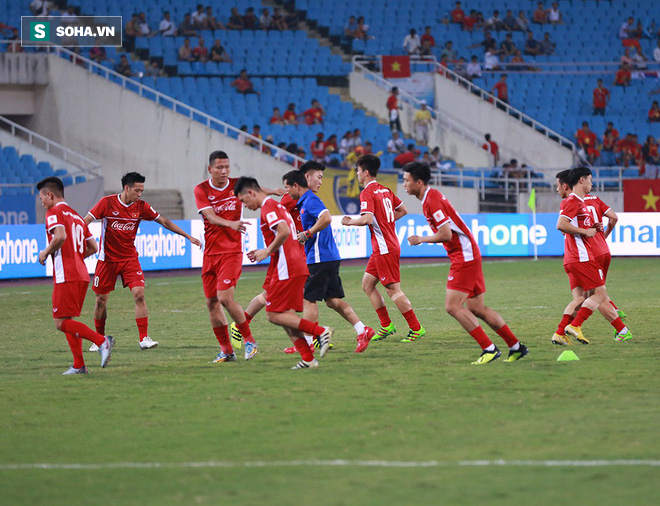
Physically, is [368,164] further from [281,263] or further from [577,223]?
[281,263]

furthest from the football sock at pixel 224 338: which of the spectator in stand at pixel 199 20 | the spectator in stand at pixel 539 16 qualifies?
the spectator in stand at pixel 539 16

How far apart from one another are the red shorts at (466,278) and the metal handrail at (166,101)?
838 inches

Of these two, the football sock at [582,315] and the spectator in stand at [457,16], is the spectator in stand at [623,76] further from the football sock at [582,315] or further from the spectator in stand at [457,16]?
the football sock at [582,315]

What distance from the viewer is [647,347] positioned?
11586mm

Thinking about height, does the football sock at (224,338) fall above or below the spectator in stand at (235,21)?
below

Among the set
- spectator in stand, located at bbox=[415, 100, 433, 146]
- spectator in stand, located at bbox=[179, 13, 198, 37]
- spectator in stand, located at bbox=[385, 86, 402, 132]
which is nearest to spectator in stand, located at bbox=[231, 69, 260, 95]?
spectator in stand, located at bbox=[179, 13, 198, 37]

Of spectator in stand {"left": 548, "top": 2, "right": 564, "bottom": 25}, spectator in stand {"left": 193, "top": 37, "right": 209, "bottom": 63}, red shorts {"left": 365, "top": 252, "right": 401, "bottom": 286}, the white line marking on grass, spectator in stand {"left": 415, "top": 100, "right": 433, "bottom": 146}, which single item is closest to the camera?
the white line marking on grass

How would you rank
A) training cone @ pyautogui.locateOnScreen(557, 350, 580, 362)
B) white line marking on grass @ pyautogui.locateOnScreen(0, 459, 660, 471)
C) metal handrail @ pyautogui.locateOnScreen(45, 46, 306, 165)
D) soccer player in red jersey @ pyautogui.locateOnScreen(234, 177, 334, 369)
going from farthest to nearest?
metal handrail @ pyautogui.locateOnScreen(45, 46, 306, 165) < training cone @ pyautogui.locateOnScreen(557, 350, 580, 362) < soccer player in red jersey @ pyautogui.locateOnScreen(234, 177, 334, 369) < white line marking on grass @ pyautogui.locateOnScreen(0, 459, 660, 471)

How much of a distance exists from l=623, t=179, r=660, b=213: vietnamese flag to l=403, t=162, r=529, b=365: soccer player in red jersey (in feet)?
71.9

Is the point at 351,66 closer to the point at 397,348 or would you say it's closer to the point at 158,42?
the point at 158,42

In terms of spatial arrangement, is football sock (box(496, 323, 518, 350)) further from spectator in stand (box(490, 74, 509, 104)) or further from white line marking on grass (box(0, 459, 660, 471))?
spectator in stand (box(490, 74, 509, 104))

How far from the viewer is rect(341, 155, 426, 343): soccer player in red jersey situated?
1257 centimetres

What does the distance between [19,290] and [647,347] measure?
45.0 ft

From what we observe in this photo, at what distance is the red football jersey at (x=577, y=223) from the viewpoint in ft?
39.2
